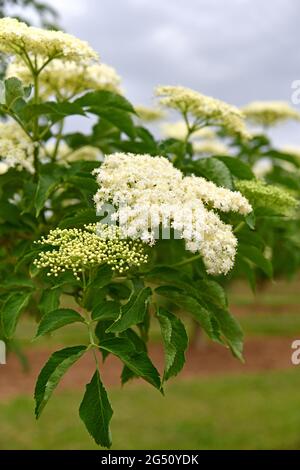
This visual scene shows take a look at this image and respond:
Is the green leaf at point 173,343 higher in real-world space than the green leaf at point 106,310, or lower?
lower

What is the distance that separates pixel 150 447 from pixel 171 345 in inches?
379

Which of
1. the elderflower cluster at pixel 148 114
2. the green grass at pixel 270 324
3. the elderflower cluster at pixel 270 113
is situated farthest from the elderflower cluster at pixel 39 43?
the green grass at pixel 270 324

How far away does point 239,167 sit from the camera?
3057mm

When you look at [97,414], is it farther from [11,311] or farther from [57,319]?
[11,311]

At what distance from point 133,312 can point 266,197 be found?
839 millimetres

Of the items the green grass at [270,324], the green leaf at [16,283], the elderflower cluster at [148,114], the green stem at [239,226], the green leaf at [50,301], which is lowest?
the green grass at [270,324]

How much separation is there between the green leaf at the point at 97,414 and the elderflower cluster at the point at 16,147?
116 centimetres

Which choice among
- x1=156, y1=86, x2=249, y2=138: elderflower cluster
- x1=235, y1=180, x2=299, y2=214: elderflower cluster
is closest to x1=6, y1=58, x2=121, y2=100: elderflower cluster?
x1=156, y1=86, x2=249, y2=138: elderflower cluster

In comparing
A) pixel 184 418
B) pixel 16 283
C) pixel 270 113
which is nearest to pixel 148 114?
pixel 270 113

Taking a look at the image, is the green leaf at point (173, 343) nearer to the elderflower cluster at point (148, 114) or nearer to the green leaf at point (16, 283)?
the green leaf at point (16, 283)

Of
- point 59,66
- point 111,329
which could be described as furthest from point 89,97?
point 111,329

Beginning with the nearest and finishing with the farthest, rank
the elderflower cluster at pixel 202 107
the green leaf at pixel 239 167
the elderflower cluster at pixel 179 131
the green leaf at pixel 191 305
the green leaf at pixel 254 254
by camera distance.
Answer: the green leaf at pixel 191 305, the green leaf at pixel 254 254, the green leaf at pixel 239 167, the elderflower cluster at pixel 202 107, the elderflower cluster at pixel 179 131

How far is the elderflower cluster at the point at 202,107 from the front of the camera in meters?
3.31

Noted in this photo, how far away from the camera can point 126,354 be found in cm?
210
